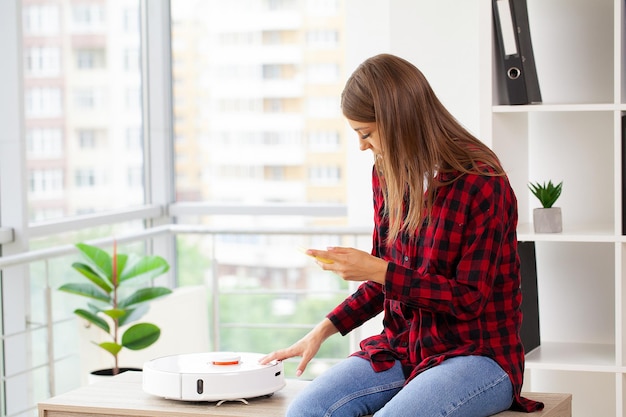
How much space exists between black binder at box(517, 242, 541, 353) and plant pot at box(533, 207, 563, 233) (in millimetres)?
71

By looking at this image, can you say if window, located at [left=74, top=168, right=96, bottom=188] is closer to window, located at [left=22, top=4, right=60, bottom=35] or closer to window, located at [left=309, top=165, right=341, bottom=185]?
window, located at [left=22, top=4, right=60, bottom=35]

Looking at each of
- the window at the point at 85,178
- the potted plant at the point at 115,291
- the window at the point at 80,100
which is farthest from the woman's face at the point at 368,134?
the window at the point at 85,178

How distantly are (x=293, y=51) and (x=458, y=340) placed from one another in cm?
222

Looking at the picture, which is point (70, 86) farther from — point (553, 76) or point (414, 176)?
point (414, 176)

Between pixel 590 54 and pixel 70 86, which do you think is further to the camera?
pixel 70 86

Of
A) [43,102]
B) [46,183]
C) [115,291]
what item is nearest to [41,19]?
[43,102]

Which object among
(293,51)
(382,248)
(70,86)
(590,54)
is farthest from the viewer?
(293,51)

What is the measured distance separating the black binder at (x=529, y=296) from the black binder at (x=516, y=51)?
394mm

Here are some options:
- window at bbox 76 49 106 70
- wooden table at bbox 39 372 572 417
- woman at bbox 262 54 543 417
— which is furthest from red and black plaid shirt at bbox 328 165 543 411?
window at bbox 76 49 106 70

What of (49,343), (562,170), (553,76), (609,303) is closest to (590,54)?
(553,76)

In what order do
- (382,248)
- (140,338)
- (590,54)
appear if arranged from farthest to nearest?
(140,338) → (590,54) → (382,248)

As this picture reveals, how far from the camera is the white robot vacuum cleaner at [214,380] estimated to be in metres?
1.88

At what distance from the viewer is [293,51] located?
12.2 ft

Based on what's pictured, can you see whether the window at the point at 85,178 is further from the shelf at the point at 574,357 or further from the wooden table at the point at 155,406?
the shelf at the point at 574,357
